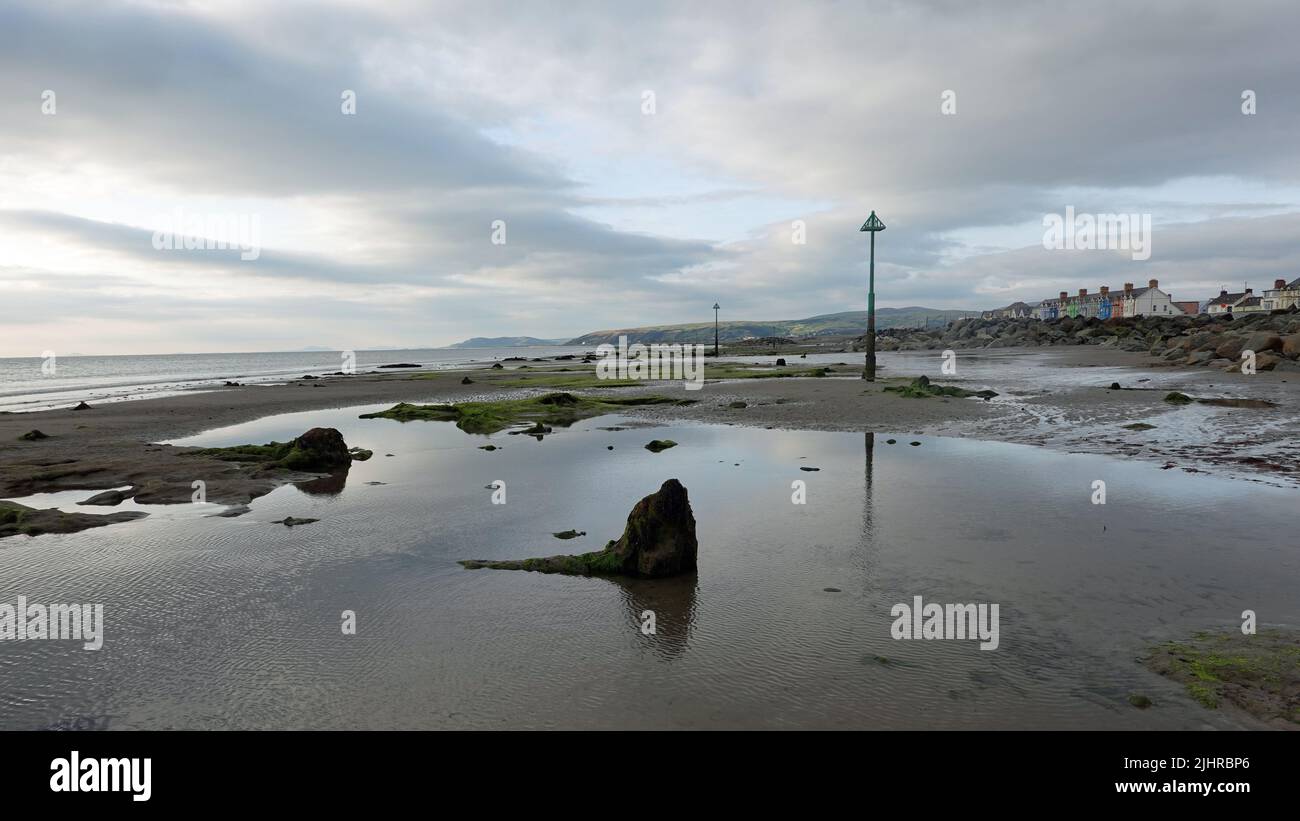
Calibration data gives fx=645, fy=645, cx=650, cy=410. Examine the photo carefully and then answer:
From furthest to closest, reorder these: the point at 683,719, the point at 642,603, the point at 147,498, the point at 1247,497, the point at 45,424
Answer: the point at 45,424 < the point at 147,498 < the point at 1247,497 < the point at 642,603 < the point at 683,719

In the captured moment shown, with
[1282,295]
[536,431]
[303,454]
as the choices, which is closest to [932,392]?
[536,431]

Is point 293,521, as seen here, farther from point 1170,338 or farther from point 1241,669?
point 1170,338

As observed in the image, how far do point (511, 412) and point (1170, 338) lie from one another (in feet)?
222

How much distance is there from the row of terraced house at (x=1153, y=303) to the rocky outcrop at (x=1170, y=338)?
1793 inches

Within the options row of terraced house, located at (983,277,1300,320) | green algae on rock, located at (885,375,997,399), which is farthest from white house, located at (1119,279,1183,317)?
green algae on rock, located at (885,375,997,399)

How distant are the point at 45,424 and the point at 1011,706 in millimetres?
33187

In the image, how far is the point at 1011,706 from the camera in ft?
16.0

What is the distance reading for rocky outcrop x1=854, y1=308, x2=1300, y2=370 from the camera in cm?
3856

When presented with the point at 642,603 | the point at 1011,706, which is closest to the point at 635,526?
the point at 642,603

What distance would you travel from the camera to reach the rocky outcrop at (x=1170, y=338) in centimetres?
3856

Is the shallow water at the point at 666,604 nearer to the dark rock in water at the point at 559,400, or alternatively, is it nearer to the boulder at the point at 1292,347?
the dark rock in water at the point at 559,400
